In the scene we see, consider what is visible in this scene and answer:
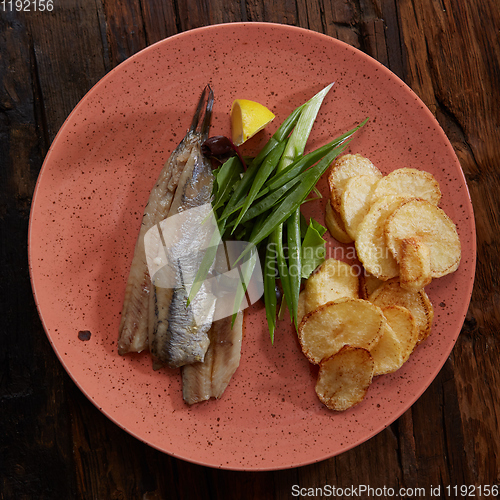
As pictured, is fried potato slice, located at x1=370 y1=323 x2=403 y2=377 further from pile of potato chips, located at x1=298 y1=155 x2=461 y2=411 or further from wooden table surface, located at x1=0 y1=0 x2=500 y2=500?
wooden table surface, located at x1=0 y1=0 x2=500 y2=500

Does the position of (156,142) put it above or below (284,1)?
below

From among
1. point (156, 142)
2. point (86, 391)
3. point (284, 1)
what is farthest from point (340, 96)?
point (86, 391)

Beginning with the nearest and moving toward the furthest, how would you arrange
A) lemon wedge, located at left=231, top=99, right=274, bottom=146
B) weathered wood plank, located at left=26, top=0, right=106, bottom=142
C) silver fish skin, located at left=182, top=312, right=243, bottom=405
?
lemon wedge, located at left=231, top=99, right=274, bottom=146 → silver fish skin, located at left=182, top=312, right=243, bottom=405 → weathered wood plank, located at left=26, top=0, right=106, bottom=142

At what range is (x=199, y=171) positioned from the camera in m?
1.86

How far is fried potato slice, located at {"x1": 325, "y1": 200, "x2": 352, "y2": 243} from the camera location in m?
1.96

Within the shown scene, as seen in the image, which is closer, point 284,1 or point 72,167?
point 72,167

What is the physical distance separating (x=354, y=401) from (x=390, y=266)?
75 centimetres

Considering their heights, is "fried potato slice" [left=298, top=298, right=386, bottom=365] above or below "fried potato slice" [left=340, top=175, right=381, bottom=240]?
below

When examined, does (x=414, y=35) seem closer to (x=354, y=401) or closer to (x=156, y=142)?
(x=156, y=142)

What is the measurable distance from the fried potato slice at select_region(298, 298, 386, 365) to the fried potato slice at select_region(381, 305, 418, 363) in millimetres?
76

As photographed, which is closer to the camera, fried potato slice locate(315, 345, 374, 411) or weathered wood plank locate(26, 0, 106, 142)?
fried potato slice locate(315, 345, 374, 411)

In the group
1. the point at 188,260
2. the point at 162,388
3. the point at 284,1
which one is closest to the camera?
the point at 188,260

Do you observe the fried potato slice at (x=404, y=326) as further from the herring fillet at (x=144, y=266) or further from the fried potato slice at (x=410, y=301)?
the herring fillet at (x=144, y=266)

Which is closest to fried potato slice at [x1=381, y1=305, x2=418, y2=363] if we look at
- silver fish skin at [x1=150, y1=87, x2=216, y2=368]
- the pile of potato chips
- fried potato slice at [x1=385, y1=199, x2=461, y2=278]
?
the pile of potato chips
